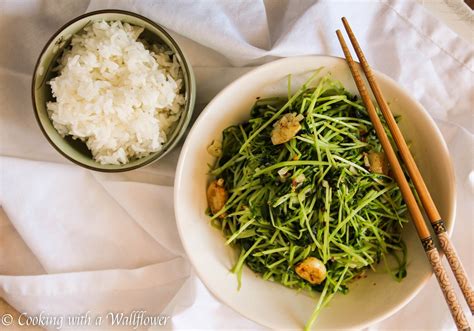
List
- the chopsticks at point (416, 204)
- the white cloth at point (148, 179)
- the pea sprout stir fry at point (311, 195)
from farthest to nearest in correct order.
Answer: the white cloth at point (148, 179) < the pea sprout stir fry at point (311, 195) < the chopsticks at point (416, 204)

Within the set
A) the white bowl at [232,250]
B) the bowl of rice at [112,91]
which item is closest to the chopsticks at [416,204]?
the white bowl at [232,250]

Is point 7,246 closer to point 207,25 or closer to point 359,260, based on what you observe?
point 207,25

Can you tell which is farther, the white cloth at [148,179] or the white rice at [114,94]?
the white cloth at [148,179]

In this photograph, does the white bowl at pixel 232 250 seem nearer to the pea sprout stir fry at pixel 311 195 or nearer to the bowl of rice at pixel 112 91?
the pea sprout stir fry at pixel 311 195

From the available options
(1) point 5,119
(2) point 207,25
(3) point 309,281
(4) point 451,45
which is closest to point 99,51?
(2) point 207,25

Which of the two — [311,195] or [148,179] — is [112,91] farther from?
[311,195]

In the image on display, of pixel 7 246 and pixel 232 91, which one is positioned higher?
pixel 232 91

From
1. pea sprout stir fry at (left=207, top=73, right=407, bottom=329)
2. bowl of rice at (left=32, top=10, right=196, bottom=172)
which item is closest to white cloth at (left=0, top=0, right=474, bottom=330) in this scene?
bowl of rice at (left=32, top=10, right=196, bottom=172)
